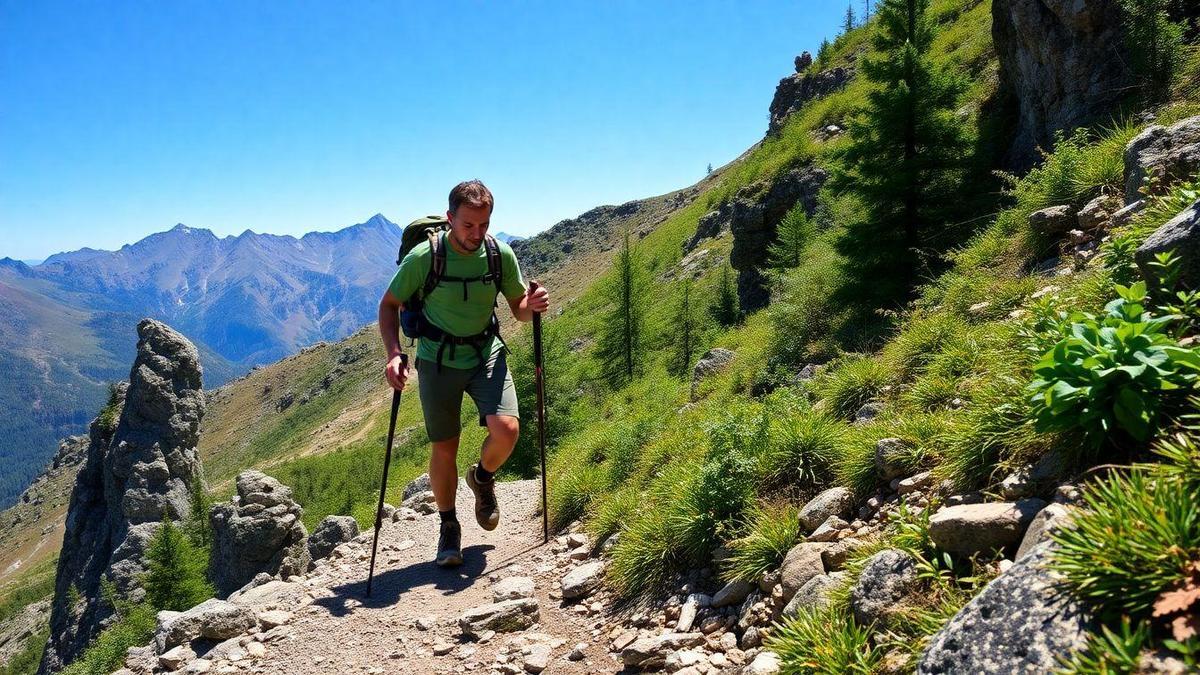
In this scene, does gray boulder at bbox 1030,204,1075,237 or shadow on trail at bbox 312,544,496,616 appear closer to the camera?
shadow on trail at bbox 312,544,496,616

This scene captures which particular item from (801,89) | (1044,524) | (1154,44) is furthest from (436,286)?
(801,89)

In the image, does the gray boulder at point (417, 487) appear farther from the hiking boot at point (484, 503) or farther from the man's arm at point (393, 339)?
the man's arm at point (393, 339)

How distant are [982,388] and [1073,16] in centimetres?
961

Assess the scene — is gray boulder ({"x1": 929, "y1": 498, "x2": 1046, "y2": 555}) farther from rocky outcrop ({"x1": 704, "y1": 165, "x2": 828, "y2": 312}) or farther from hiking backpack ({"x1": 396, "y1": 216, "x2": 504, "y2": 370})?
rocky outcrop ({"x1": 704, "y1": 165, "x2": 828, "y2": 312})

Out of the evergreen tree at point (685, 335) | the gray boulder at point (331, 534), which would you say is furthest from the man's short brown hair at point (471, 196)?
the evergreen tree at point (685, 335)

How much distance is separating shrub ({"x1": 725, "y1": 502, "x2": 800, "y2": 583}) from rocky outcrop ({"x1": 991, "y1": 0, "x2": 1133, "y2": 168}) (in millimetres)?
7795

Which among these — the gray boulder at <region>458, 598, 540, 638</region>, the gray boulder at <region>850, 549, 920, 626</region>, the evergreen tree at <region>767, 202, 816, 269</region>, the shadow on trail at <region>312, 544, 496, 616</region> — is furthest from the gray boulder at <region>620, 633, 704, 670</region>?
the evergreen tree at <region>767, 202, 816, 269</region>

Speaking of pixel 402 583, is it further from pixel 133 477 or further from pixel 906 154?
pixel 133 477

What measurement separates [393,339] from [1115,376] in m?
5.75

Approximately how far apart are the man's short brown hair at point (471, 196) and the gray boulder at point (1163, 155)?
6001 millimetres

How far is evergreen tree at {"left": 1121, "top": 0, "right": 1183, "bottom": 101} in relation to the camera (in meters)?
8.63

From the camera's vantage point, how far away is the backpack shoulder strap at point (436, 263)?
6.29m

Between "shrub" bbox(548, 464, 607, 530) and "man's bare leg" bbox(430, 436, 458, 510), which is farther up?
"man's bare leg" bbox(430, 436, 458, 510)

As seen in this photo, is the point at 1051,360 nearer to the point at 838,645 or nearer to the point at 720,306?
the point at 838,645
